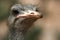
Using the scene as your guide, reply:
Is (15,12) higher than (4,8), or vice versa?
(15,12)

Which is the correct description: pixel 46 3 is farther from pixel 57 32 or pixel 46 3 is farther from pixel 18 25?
pixel 18 25

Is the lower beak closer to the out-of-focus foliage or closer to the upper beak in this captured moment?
the upper beak

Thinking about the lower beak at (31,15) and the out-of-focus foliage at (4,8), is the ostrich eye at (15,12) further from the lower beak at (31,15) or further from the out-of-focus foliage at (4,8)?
the out-of-focus foliage at (4,8)

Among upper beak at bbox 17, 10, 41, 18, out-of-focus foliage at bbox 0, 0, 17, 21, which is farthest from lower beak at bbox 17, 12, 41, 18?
out-of-focus foliage at bbox 0, 0, 17, 21

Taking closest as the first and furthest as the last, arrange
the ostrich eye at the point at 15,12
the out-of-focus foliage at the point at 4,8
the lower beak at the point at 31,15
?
the lower beak at the point at 31,15 < the ostrich eye at the point at 15,12 < the out-of-focus foliage at the point at 4,8

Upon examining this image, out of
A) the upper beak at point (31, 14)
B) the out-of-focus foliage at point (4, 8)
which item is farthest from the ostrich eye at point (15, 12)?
the out-of-focus foliage at point (4, 8)

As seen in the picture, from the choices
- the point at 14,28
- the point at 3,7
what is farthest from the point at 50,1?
the point at 14,28

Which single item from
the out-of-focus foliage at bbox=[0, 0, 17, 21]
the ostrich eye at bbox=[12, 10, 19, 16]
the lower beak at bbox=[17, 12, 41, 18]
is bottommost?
the out-of-focus foliage at bbox=[0, 0, 17, 21]

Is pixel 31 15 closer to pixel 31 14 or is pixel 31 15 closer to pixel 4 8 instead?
pixel 31 14

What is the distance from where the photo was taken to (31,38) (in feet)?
12.6

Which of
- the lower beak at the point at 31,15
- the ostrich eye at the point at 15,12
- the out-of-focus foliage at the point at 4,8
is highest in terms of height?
the lower beak at the point at 31,15

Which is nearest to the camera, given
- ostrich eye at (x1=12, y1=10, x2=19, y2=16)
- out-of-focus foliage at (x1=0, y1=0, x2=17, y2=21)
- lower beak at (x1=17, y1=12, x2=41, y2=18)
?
lower beak at (x1=17, y1=12, x2=41, y2=18)

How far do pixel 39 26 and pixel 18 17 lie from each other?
1.93 metres

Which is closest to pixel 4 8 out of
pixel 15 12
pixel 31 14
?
pixel 15 12
